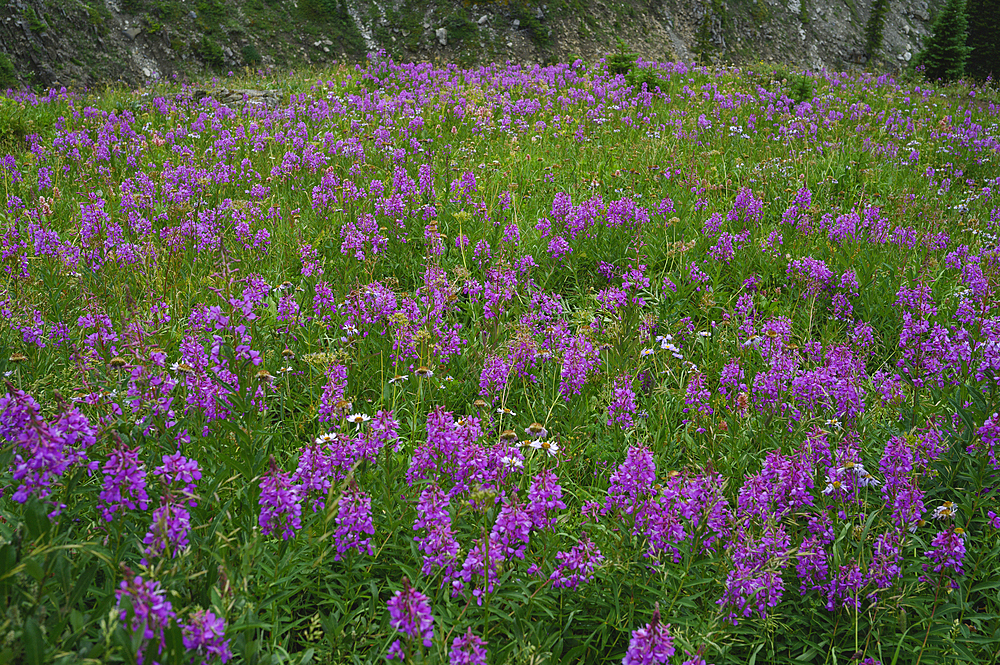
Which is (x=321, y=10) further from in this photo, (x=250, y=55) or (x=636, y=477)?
(x=636, y=477)

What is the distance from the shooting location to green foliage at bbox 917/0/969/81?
17188mm

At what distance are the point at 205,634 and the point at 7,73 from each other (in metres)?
Result: 16.4

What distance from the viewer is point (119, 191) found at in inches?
250

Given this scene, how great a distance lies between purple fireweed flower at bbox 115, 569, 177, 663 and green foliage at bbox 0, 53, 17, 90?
51.7 feet

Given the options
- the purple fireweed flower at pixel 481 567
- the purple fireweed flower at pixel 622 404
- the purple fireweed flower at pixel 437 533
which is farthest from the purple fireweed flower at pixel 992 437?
the purple fireweed flower at pixel 437 533

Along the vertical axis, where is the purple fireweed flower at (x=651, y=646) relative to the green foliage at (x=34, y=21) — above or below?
→ below

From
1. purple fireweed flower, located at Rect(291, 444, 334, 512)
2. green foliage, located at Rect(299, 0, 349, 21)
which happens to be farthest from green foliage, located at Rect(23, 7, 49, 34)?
purple fireweed flower, located at Rect(291, 444, 334, 512)

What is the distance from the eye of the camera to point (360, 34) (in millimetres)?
19547

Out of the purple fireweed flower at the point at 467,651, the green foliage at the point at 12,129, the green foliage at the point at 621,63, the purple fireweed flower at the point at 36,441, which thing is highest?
the green foliage at the point at 621,63

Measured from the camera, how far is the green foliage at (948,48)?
56.4 feet

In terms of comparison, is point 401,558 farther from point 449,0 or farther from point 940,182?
point 449,0

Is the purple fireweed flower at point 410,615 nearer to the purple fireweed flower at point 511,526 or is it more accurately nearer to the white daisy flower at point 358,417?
the purple fireweed flower at point 511,526

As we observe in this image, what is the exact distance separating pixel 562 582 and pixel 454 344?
190 cm

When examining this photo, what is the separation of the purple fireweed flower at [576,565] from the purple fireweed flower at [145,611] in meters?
1.21
